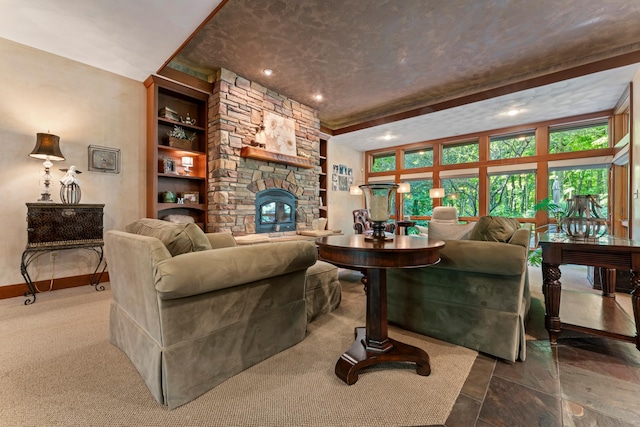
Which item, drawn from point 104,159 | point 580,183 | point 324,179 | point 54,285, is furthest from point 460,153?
point 54,285

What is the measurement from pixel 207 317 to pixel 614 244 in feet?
8.47

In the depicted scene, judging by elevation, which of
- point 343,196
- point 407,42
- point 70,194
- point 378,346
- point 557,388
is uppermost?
point 407,42

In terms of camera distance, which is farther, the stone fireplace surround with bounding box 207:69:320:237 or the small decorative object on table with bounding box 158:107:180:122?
the stone fireplace surround with bounding box 207:69:320:237

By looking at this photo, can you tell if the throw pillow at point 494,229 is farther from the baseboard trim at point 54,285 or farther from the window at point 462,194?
the window at point 462,194

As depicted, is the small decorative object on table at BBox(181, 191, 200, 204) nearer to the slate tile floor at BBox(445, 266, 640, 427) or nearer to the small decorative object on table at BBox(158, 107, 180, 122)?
the small decorative object on table at BBox(158, 107, 180, 122)

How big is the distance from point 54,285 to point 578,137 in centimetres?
875

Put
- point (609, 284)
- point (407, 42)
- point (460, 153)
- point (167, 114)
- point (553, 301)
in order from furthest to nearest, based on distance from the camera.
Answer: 1. point (460, 153)
2. point (167, 114)
3. point (407, 42)
4. point (609, 284)
5. point (553, 301)

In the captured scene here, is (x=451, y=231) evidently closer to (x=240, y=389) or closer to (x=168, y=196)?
(x=240, y=389)

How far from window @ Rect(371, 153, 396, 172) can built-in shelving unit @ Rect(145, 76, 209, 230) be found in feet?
16.7

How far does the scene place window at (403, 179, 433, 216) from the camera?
7.00 meters

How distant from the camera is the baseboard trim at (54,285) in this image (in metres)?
2.84

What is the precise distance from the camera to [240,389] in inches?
55.1

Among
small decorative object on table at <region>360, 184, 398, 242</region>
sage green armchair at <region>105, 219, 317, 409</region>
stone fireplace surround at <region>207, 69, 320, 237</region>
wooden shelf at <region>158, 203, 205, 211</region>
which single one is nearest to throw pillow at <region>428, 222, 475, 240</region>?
small decorative object on table at <region>360, 184, 398, 242</region>

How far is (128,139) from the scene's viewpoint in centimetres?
360
